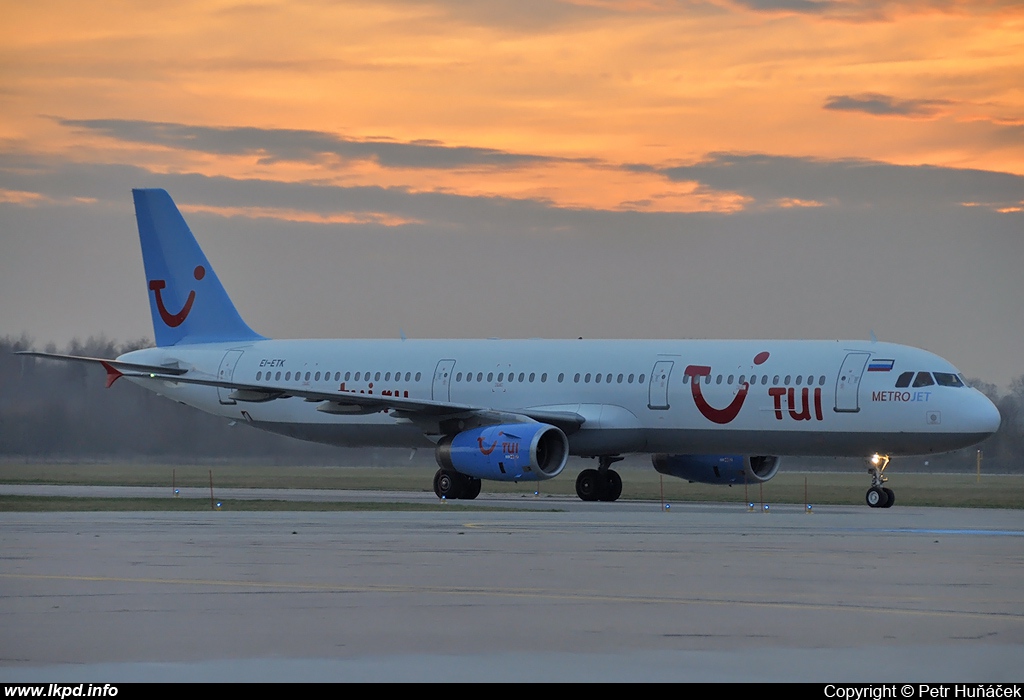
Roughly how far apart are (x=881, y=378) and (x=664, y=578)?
20140 mm

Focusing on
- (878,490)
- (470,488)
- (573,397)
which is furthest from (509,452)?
(878,490)

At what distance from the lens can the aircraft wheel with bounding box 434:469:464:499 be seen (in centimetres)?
3875

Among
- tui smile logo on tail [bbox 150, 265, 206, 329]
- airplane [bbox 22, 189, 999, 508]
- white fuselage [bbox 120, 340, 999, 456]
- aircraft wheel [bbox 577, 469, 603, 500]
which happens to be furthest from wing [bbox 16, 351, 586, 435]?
tui smile logo on tail [bbox 150, 265, 206, 329]

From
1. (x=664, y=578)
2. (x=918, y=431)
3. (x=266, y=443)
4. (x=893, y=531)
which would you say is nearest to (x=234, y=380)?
(x=266, y=443)

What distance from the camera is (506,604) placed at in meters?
14.1

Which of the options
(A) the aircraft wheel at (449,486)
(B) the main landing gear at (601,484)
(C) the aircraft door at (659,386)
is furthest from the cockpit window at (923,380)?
(A) the aircraft wheel at (449,486)

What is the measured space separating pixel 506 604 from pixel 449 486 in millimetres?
24785

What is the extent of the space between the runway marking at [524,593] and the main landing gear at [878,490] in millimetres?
21098

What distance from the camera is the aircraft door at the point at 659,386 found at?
124ft

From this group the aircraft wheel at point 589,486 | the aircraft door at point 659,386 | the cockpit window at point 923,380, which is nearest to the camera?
the cockpit window at point 923,380

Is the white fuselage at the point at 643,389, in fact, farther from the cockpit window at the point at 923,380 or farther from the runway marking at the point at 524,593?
the runway marking at the point at 524,593

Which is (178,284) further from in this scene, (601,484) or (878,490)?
(878,490)

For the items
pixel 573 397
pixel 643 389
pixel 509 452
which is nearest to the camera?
pixel 509 452
